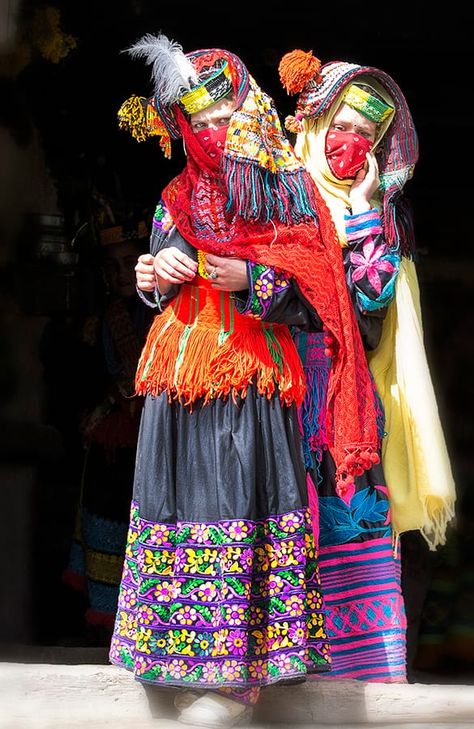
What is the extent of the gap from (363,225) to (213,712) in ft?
4.81

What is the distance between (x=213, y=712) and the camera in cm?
355

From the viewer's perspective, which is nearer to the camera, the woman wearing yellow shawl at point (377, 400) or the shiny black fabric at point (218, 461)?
the shiny black fabric at point (218, 461)

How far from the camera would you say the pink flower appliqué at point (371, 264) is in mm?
3717

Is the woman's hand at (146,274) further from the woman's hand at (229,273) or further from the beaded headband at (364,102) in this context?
the beaded headband at (364,102)

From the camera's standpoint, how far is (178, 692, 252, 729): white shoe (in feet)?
11.7

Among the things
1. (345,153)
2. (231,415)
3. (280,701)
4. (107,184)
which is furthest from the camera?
(107,184)

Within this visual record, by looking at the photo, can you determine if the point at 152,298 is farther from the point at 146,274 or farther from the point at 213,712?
the point at 213,712

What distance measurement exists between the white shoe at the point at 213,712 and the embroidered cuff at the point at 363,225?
1382mm

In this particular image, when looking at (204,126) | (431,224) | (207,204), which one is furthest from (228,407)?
(431,224)

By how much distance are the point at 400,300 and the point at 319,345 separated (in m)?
0.29

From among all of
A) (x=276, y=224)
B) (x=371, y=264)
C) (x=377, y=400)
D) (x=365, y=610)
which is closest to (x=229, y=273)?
(x=276, y=224)

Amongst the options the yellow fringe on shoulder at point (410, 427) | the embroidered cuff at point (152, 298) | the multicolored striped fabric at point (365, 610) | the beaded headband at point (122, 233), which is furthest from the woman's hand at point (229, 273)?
the beaded headband at point (122, 233)

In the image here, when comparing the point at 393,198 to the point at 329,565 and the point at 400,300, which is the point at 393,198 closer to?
the point at 400,300

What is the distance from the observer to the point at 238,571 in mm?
3438
